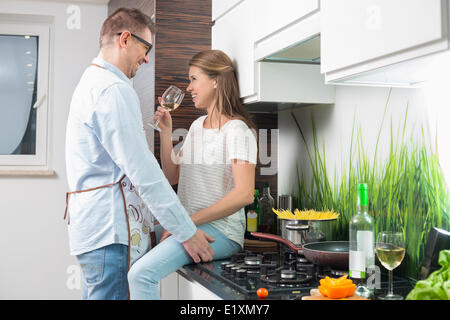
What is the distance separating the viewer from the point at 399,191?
1572 millimetres

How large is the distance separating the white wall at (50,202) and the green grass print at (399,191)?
196 cm

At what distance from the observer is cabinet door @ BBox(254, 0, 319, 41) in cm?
146

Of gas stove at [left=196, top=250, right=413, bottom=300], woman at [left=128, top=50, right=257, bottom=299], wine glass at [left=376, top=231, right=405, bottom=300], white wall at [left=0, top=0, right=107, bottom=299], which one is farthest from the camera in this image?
white wall at [left=0, top=0, right=107, bottom=299]

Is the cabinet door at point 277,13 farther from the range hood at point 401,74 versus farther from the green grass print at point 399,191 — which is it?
the green grass print at point 399,191

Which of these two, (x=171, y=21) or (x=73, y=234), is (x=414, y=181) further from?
(x=171, y=21)

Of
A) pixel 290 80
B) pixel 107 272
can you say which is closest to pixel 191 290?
pixel 107 272

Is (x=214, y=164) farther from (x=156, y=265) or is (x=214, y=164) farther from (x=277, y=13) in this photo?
(x=277, y=13)

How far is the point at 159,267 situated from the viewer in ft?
5.28

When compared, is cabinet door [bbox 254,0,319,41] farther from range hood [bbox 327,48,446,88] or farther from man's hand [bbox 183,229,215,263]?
man's hand [bbox 183,229,215,263]

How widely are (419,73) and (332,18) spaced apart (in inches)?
10.7

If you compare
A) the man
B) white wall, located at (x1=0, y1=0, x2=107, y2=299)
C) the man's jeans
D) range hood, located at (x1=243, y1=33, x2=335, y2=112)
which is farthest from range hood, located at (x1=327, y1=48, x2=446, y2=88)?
white wall, located at (x1=0, y1=0, x2=107, y2=299)

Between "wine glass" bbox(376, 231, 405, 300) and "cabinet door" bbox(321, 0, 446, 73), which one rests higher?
"cabinet door" bbox(321, 0, 446, 73)

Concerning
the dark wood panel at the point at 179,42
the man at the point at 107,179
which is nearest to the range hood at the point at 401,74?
the man at the point at 107,179

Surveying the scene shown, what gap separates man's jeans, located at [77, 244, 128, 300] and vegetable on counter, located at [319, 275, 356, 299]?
690 mm
